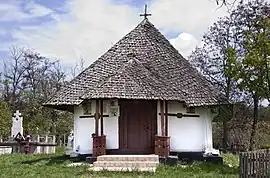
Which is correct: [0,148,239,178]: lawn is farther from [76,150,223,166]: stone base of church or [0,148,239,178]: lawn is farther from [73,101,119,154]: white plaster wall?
[73,101,119,154]: white plaster wall

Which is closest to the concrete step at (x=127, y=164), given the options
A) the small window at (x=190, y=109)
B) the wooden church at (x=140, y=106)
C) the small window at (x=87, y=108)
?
the wooden church at (x=140, y=106)

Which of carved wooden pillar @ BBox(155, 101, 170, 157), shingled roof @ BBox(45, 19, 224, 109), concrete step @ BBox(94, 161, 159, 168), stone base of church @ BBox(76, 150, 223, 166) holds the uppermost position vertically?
shingled roof @ BBox(45, 19, 224, 109)

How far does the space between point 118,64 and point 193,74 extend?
3.54 m

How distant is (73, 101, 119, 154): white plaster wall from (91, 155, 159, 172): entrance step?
5.65 feet

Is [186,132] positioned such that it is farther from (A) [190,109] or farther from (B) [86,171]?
(B) [86,171]

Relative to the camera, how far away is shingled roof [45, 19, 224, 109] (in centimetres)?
2084

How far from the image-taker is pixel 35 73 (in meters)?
60.1

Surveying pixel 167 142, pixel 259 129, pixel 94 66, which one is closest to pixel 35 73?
pixel 259 129

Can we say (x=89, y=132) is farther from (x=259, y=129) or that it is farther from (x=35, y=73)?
(x=35, y=73)

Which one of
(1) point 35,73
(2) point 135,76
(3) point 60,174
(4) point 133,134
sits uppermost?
(1) point 35,73

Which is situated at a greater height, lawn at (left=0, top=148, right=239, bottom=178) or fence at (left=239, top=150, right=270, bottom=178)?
fence at (left=239, top=150, right=270, bottom=178)

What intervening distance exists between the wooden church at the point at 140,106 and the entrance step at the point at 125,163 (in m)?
0.87

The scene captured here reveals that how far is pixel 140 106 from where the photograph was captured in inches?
874

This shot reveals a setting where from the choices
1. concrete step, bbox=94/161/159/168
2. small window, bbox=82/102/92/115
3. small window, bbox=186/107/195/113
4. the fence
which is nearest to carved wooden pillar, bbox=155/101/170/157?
concrete step, bbox=94/161/159/168
